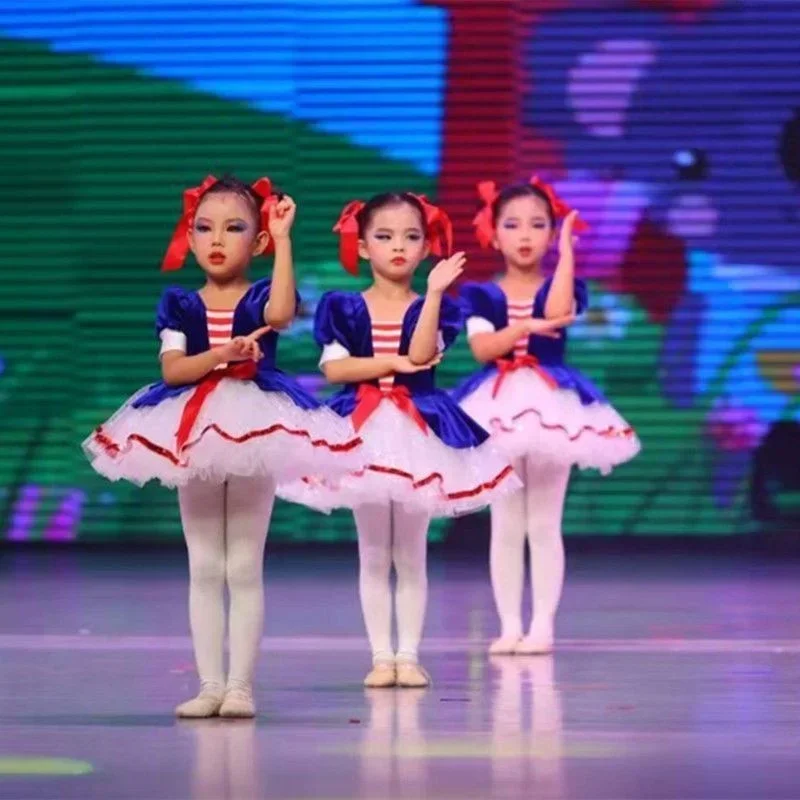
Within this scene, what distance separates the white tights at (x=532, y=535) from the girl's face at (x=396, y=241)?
106cm

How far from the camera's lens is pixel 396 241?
6.04 m

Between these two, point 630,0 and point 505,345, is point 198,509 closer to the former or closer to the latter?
point 505,345

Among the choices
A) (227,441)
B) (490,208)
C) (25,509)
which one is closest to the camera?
(227,441)

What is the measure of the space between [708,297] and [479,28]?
1.63 meters

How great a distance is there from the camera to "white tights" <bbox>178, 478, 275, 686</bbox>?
525 centimetres

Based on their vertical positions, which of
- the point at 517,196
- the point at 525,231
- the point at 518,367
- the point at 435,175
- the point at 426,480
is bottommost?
the point at 426,480

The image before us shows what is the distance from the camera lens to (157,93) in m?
10.7

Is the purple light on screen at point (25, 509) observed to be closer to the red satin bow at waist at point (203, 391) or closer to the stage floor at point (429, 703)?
the stage floor at point (429, 703)

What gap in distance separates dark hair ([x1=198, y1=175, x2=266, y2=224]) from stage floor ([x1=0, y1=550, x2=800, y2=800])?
1.20 meters

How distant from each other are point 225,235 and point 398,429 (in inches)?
30.3

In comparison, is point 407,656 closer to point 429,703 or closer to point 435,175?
point 429,703

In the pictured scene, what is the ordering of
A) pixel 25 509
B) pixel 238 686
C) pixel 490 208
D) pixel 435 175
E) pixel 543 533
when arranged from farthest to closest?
pixel 25 509 < pixel 435 175 < pixel 490 208 < pixel 543 533 < pixel 238 686

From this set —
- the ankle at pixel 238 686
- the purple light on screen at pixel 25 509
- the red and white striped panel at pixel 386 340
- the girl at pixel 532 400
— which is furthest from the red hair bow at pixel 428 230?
the purple light on screen at pixel 25 509

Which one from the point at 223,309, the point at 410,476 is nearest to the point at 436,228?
the point at 410,476
